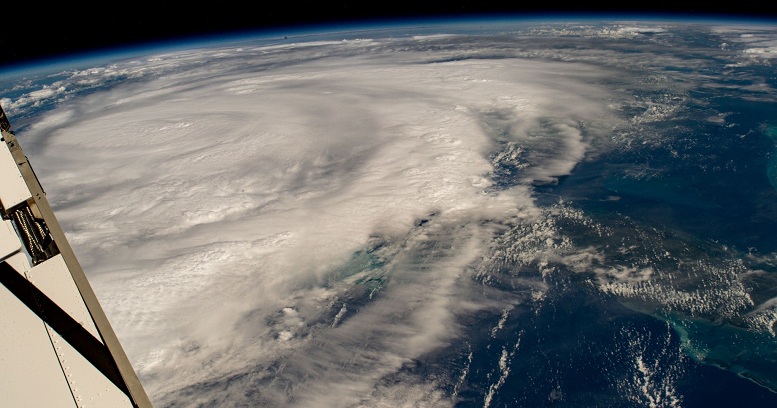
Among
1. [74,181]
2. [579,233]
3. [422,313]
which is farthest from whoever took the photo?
[74,181]

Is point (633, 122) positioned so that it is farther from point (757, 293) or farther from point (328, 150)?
point (328, 150)

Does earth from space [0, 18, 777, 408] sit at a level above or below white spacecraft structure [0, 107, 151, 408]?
below

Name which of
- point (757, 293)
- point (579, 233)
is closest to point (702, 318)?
point (757, 293)

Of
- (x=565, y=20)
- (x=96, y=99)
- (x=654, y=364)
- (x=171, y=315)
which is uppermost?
(x=565, y=20)

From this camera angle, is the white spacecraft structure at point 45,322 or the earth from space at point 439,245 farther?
the earth from space at point 439,245

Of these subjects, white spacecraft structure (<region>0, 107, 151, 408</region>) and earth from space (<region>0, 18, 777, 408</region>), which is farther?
earth from space (<region>0, 18, 777, 408</region>)
